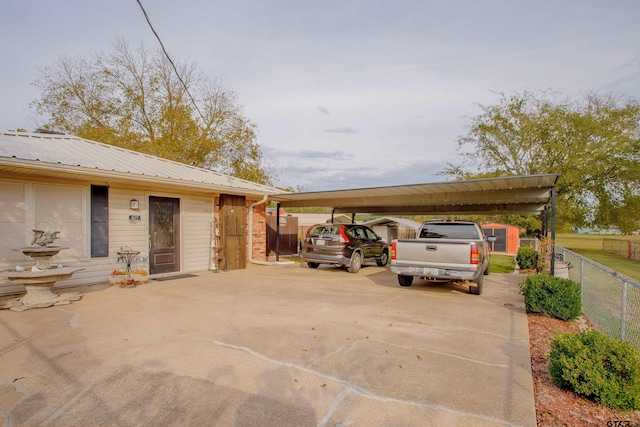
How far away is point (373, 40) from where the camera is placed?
34.2 ft

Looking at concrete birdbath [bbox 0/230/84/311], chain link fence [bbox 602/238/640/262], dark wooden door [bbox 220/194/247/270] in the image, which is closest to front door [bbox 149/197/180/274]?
dark wooden door [bbox 220/194/247/270]

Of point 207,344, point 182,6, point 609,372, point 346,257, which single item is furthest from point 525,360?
point 182,6

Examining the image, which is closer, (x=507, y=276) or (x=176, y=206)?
(x=176, y=206)

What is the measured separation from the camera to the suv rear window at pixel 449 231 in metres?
8.87

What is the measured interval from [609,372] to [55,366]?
5440 mm

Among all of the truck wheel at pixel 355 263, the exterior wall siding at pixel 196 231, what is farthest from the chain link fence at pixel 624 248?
the exterior wall siding at pixel 196 231

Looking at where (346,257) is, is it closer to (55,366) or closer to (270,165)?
(55,366)

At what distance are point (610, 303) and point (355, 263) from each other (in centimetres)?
663

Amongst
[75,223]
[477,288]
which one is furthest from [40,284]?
[477,288]

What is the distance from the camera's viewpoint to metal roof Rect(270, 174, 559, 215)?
8.27m

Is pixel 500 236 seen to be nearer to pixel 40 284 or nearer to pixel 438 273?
pixel 438 273

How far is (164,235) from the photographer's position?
978cm

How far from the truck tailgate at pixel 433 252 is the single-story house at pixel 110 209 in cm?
543

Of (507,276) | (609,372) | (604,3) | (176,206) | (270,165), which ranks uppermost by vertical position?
(604,3)
